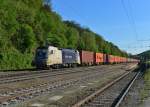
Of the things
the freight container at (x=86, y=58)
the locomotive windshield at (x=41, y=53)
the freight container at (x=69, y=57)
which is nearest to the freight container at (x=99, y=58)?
the freight container at (x=86, y=58)

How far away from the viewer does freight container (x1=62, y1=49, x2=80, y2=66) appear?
2435 inches

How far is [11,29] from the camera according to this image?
6519 cm

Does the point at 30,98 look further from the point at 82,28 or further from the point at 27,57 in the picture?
the point at 82,28

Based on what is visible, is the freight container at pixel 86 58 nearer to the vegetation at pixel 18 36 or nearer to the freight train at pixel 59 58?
the freight train at pixel 59 58

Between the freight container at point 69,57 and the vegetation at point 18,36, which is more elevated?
the vegetation at point 18,36

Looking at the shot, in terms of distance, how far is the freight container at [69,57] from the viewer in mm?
61853

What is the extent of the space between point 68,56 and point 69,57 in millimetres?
1021

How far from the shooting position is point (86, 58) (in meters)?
80.8

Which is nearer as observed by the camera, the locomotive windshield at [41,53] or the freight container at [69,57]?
the locomotive windshield at [41,53]

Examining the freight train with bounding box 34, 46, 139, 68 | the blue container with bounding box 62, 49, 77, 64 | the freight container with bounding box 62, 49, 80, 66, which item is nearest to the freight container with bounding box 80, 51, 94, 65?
the freight train with bounding box 34, 46, 139, 68

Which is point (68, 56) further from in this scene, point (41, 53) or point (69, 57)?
point (41, 53)

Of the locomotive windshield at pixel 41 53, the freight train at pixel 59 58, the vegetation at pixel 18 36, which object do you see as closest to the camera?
the locomotive windshield at pixel 41 53

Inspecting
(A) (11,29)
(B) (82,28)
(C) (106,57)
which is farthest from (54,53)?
(B) (82,28)

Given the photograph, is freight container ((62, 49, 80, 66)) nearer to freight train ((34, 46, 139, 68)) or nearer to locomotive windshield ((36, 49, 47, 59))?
freight train ((34, 46, 139, 68))
